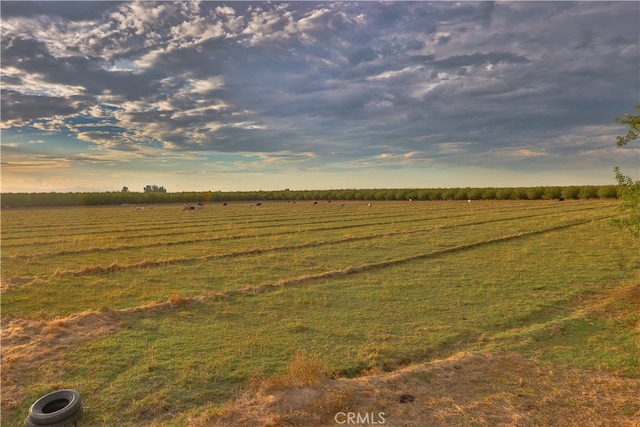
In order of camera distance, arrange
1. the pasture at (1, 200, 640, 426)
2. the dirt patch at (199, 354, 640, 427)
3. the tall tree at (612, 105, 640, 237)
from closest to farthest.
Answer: the dirt patch at (199, 354, 640, 427)
the pasture at (1, 200, 640, 426)
the tall tree at (612, 105, 640, 237)

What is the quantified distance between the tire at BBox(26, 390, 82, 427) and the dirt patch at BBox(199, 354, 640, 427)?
2230mm

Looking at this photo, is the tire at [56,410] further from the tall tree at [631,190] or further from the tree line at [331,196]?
the tree line at [331,196]

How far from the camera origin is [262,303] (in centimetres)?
1392

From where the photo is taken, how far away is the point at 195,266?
20.4m

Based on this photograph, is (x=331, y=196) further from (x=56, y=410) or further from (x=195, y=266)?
(x=56, y=410)

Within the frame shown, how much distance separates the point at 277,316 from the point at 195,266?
9.32 metres

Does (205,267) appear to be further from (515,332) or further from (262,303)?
(515,332)

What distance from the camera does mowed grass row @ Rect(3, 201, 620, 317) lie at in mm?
15031

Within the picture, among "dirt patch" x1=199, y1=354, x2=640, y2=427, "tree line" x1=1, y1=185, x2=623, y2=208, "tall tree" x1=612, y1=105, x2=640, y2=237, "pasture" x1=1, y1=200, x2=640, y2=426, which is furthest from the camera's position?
"tree line" x1=1, y1=185, x2=623, y2=208

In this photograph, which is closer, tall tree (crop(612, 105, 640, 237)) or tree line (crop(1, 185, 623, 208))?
tall tree (crop(612, 105, 640, 237))

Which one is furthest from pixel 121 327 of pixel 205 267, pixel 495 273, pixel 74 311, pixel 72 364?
pixel 495 273

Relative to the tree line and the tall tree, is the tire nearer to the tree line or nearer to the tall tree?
Result: the tall tree

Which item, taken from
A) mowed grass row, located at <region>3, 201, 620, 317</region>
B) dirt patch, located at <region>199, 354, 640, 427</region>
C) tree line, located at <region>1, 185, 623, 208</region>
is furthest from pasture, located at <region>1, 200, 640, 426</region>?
tree line, located at <region>1, 185, 623, 208</region>

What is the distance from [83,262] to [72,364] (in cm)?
1425
